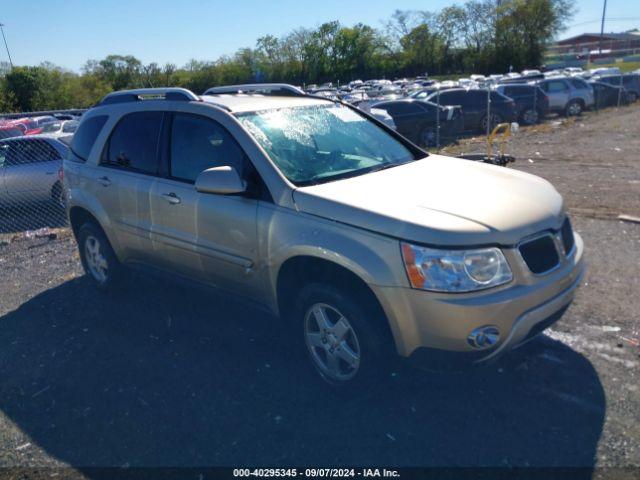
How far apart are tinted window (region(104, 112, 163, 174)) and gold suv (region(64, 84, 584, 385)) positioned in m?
0.02

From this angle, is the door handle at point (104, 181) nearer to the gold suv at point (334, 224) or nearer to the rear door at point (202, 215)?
the gold suv at point (334, 224)

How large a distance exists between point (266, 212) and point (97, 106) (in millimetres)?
2908

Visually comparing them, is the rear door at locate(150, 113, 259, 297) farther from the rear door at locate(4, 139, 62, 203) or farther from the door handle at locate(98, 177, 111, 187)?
the rear door at locate(4, 139, 62, 203)

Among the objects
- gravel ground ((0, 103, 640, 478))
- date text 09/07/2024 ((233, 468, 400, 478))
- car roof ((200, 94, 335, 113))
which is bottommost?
gravel ground ((0, 103, 640, 478))

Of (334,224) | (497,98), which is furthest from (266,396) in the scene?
(497,98)

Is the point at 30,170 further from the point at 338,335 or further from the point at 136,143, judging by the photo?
the point at 338,335

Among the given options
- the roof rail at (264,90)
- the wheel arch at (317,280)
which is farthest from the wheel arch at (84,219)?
the wheel arch at (317,280)

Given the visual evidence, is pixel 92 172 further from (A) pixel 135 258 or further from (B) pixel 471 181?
(B) pixel 471 181

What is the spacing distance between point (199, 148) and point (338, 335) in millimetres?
1883

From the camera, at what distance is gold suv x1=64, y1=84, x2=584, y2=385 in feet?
10.5

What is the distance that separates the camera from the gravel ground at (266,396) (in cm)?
330

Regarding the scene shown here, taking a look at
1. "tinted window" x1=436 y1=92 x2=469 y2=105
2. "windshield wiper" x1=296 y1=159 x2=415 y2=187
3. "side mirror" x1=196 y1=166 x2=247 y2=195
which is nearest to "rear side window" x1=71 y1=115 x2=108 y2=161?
"side mirror" x1=196 y1=166 x2=247 y2=195

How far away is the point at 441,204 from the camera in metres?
3.46

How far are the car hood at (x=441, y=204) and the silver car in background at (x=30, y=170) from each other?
8100 mm
